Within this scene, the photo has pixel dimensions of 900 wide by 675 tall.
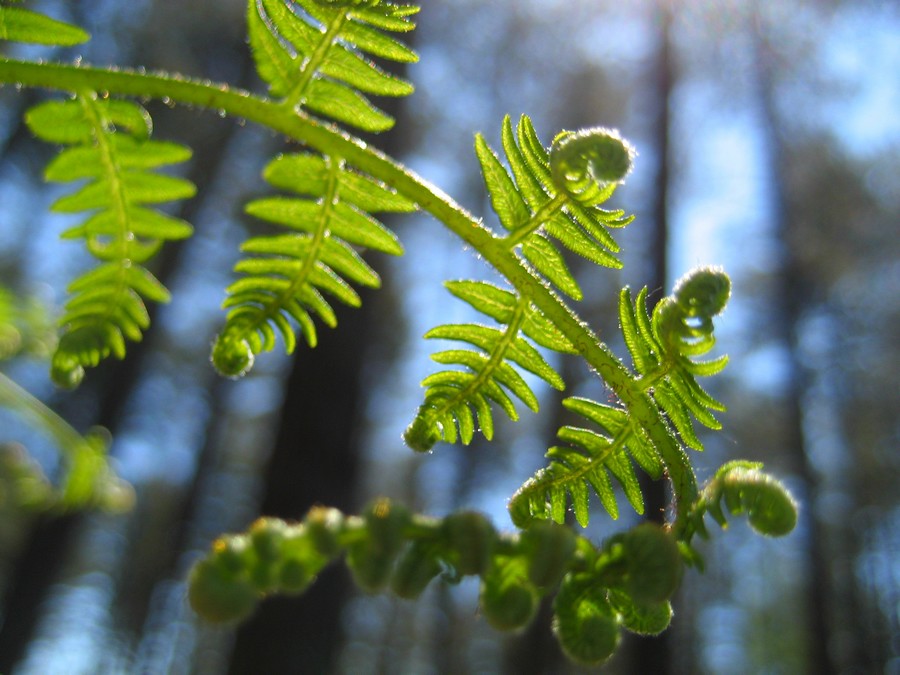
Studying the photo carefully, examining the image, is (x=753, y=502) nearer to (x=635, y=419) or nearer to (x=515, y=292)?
(x=635, y=419)

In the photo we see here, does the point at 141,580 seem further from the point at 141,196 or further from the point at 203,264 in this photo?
the point at 141,196

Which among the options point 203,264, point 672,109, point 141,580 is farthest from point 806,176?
point 141,580

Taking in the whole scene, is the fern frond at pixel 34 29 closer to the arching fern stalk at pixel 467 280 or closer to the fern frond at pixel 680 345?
the arching fern stalk at pixel 467 280

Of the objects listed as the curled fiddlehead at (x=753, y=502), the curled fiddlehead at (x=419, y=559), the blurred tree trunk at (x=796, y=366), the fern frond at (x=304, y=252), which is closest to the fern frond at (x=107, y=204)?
the fern frond at (x=304, y=252)

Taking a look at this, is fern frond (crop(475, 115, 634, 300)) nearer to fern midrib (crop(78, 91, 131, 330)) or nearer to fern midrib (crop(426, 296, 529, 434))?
fern midrib (crop(426, 296, 529, 434))

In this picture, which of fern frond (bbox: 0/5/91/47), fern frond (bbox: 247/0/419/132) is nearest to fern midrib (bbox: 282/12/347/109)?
fern frond (bbox: 247/0/419/132)

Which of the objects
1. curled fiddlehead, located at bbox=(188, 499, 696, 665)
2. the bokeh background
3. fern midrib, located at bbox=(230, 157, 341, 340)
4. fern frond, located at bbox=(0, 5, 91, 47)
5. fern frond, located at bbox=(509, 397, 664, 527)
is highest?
the bokeh background

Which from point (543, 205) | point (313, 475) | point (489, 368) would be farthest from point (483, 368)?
point (313, 475)
